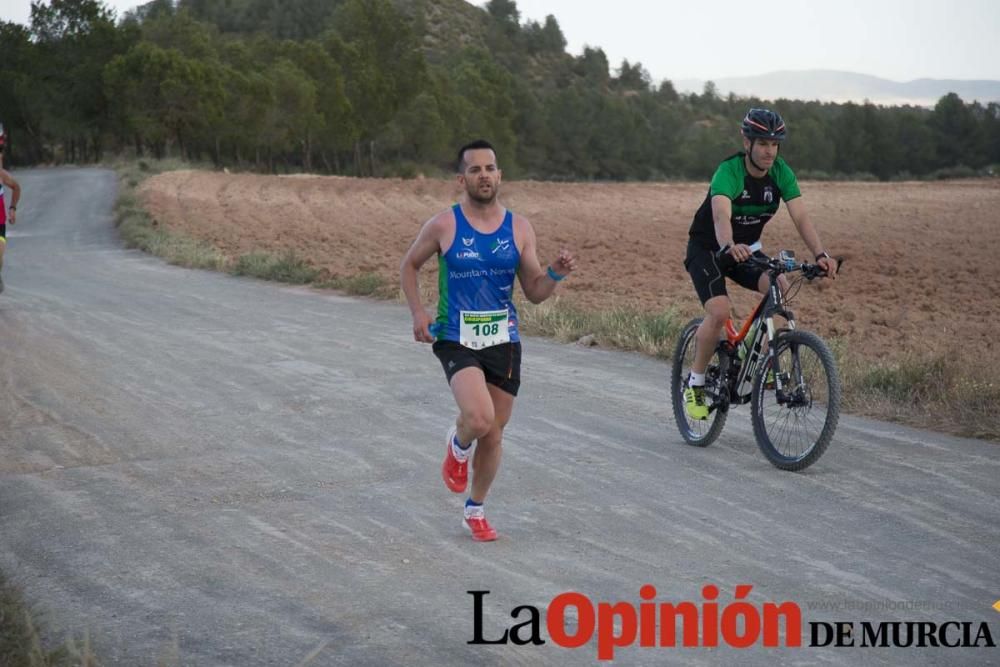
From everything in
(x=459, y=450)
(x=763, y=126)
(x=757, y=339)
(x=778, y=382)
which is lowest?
(x=459, y=450)

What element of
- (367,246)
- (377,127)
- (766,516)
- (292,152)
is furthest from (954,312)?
(292,152)

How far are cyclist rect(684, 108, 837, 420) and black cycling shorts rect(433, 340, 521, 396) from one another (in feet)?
6.31

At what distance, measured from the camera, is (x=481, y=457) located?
21.2ft

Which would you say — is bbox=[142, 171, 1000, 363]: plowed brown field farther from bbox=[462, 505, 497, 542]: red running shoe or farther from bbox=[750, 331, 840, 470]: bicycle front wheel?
bbox=[462, 505, 497, 542]: red running shoe

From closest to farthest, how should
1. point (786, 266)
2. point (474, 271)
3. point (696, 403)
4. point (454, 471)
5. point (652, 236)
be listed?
point (474, 271)
point (454, 471)
point (786, 266)
point (696, 403)
point (652, 236)

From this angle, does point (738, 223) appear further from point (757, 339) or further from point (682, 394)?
point (682, 394)

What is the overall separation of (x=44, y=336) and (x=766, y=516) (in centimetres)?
951

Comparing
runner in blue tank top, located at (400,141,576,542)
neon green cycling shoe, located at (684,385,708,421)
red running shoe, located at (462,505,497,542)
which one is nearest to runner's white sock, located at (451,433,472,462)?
runner in blue tank top, located at (400,141,576,542)

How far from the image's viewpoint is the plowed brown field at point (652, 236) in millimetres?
18000

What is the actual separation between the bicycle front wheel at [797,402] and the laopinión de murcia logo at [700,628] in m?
2.44

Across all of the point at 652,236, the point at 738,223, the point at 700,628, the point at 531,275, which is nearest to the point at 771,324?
the point at 738,223

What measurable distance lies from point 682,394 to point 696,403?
394 millimetres

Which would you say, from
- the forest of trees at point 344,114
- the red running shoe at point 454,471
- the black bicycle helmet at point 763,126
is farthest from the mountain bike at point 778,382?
the forest of trees at point 344,114

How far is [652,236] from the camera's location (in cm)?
3488
